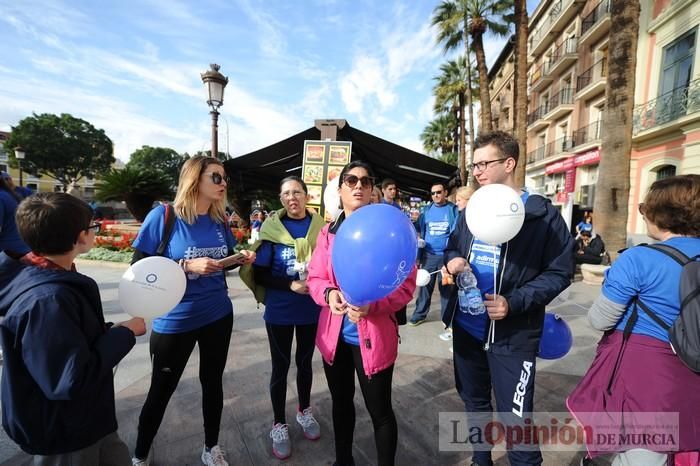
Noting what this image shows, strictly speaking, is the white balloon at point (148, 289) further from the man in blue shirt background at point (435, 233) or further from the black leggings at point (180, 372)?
the man in blue shirt background at point (435, 233)

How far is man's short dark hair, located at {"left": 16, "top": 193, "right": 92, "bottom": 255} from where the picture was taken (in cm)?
123

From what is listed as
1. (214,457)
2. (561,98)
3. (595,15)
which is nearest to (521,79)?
(595,15)

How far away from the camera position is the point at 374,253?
4.82 feet

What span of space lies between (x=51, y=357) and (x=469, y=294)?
191 centimetres

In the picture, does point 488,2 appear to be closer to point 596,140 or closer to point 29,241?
point 596,140

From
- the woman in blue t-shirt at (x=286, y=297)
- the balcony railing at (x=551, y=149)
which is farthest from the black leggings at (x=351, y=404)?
the balcony railing at (x=551, y=149)

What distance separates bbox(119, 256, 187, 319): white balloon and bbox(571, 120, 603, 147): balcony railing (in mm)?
22558

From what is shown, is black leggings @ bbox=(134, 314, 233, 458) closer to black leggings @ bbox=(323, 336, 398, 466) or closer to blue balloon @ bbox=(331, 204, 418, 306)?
black leggings @ bbox=(323, 336, 398, 466)

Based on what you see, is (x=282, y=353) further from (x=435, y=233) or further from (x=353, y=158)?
(x=353, y=158)

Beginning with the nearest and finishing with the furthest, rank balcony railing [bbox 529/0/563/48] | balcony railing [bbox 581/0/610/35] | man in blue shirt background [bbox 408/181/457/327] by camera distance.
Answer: man in blue shirt background [bbox 408/181/457/327] → balcony railing [bbox 581/0/610/35] → balcony railing [bbox 529/0/563/48]

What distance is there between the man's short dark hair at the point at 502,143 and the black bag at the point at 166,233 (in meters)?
1.98

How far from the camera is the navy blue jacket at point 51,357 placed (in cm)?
113

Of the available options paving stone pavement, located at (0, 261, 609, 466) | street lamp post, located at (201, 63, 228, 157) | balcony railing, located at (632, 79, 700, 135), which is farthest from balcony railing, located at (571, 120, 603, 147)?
street lamp post, located at (201, 63, 228, 157)

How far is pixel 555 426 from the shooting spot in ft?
8.18
